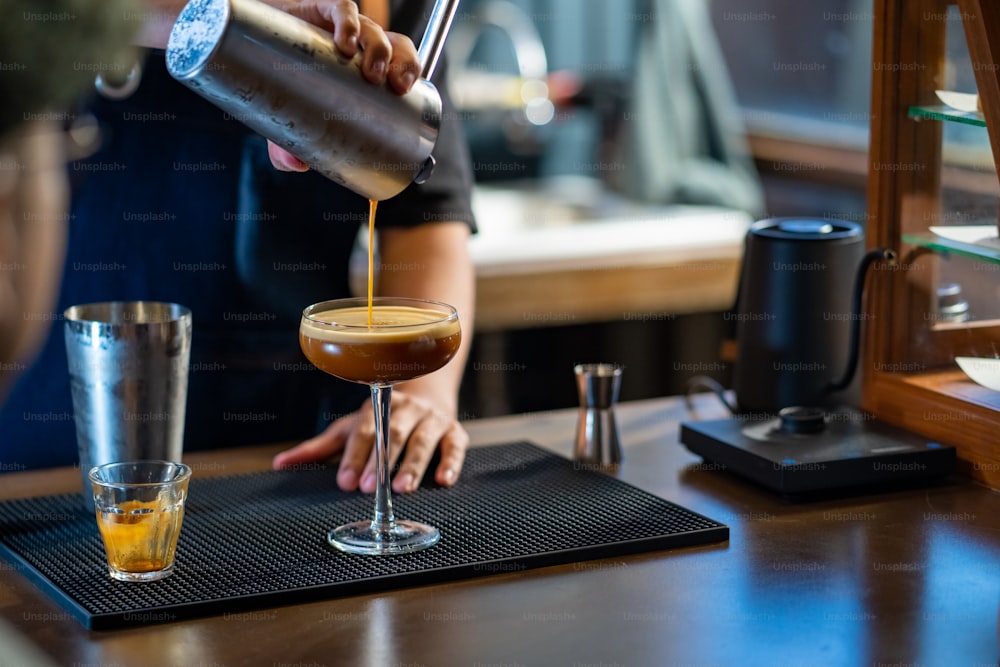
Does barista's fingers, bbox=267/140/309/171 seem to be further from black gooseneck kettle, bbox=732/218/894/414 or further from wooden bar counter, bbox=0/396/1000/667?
black gooseneck kettle, bbox=732/218/894/414

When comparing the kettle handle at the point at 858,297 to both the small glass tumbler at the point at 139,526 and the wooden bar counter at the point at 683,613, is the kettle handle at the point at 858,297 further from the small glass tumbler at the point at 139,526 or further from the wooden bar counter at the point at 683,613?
the small glass tumbler at the point at 139,526

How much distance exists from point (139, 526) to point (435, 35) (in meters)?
0.60

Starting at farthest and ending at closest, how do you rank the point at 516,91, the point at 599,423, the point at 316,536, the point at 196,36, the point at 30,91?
the point at 516,91, the point at 599,423, the point at 316,536, the point at 196,36, the point at 30,91

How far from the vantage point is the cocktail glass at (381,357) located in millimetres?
1353

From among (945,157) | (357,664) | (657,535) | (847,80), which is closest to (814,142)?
(847,80)

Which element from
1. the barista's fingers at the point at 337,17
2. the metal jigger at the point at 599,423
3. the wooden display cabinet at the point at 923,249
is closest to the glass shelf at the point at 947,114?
the wooden display cabinet at the point at 923,249

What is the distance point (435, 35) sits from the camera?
1415mm

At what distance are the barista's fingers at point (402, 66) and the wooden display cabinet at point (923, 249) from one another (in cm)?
70

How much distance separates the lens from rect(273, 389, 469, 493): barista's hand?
1.60 meters

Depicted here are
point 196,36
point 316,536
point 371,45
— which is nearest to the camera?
point 196,36

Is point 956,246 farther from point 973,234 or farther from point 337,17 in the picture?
point 337,17

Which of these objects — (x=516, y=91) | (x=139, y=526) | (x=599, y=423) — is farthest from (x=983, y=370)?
(x=516, y=91)

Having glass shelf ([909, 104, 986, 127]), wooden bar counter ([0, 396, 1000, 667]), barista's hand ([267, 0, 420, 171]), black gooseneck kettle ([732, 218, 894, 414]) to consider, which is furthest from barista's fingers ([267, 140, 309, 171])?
glass shelf ([909, 104, 986, 127])

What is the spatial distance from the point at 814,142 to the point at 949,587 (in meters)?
3.82
